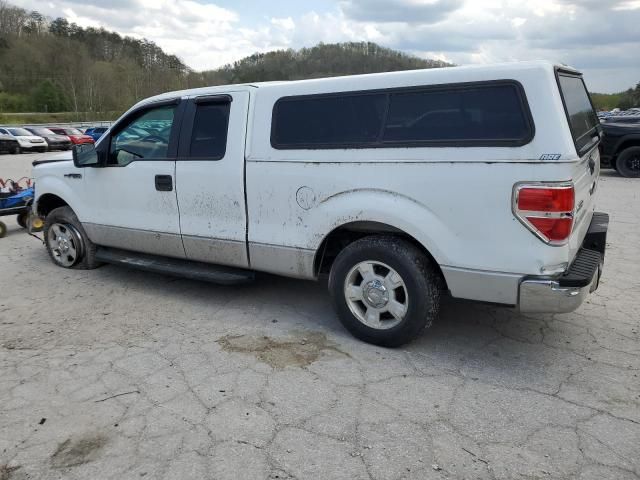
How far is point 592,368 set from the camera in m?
3.57

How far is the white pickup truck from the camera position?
10.5 feet

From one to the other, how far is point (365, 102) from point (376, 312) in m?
1.52

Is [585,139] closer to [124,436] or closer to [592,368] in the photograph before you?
[592,368]

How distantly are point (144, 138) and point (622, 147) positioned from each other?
12.3m

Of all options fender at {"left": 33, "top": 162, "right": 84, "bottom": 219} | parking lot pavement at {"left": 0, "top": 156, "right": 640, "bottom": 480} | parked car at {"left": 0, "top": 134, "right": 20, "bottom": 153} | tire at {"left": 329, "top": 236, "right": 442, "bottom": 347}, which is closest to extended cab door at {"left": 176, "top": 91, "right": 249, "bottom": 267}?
parking lot pavement at {"left": 0, "top": 156, "right": 640, "bottom": 480}

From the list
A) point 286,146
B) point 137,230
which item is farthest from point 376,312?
point 137,230

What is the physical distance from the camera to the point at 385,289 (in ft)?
12.4

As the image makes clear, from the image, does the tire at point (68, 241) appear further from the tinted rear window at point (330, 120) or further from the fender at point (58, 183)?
the tinted rear window at point (330, 120)

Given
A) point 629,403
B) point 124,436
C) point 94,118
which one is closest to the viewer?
point 124,436

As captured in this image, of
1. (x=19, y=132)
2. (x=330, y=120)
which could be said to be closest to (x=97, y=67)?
(x=19, y=132)

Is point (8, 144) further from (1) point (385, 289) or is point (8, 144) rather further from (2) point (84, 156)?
(1) point (385, 289)

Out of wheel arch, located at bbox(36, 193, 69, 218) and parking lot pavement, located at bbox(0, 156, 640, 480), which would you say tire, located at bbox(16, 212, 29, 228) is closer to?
wheel arch, located at bbox(36, 193, 69, 218)

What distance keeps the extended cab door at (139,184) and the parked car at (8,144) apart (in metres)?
24.5

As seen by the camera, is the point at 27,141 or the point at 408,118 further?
the point at 27,141
